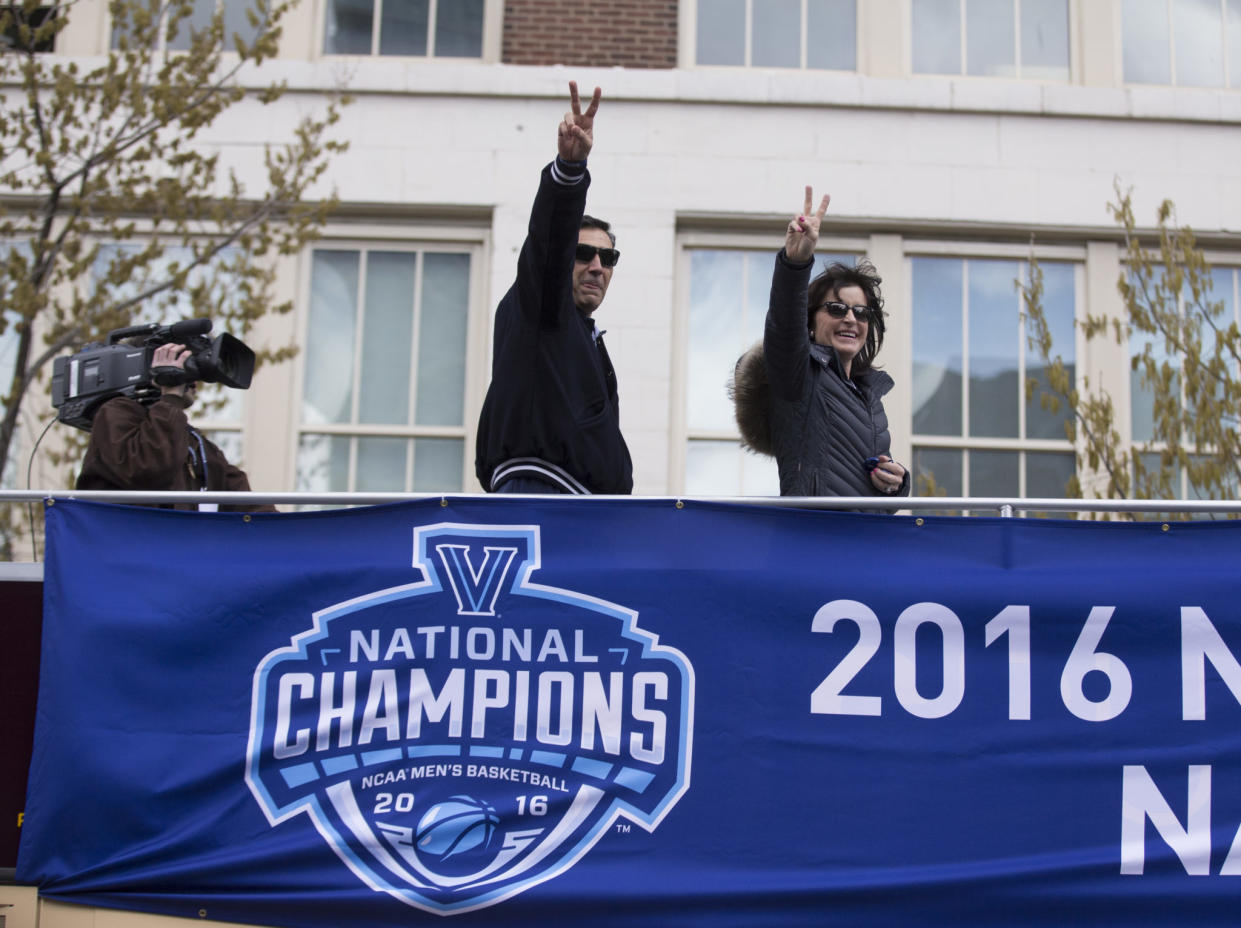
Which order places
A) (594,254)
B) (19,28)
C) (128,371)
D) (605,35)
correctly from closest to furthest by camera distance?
(594,254)
(128,371)
(19,28)
(605,35)

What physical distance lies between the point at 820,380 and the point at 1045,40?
651 cm

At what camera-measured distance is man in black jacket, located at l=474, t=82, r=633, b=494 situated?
430cm

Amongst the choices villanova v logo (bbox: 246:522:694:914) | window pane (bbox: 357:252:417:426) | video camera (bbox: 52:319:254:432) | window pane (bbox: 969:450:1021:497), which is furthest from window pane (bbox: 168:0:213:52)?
villanova v logo (bbox: 246:522:694:914)

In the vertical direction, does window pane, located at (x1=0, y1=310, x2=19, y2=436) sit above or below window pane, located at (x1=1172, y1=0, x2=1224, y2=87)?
below

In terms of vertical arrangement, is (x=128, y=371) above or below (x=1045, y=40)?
below

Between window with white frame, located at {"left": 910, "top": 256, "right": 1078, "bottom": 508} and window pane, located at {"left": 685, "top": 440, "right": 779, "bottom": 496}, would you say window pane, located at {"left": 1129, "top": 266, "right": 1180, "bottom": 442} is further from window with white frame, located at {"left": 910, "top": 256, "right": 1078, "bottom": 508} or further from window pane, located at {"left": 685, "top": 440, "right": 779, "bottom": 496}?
window pane, located at {"left": 685, "top": 440, "right": 779, "bottom": 496}

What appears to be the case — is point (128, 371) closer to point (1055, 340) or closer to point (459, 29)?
point (459, 29)

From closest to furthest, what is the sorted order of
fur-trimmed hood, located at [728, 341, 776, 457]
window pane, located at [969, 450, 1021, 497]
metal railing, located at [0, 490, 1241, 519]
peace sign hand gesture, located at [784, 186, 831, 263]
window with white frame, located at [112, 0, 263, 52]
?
metal railing, located at [0, 490, 1241, 519] < peace sign hand gesture, located at [784, 186, 831, 263] < fur-trimmed hood, located at [728, 341, 776, 457] < window pane, located at [969, 450, 1021, 497] < window with white frame, located at [112, 0, 263, 52]

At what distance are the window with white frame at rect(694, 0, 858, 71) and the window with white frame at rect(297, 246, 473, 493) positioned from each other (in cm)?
229

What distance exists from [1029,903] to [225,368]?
3243 millimetres

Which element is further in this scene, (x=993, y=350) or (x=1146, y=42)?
(x=1146, y=42)

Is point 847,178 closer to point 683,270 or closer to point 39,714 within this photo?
point 683,270

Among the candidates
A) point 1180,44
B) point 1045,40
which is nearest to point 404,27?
point 1045,40

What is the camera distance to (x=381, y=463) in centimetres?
966
